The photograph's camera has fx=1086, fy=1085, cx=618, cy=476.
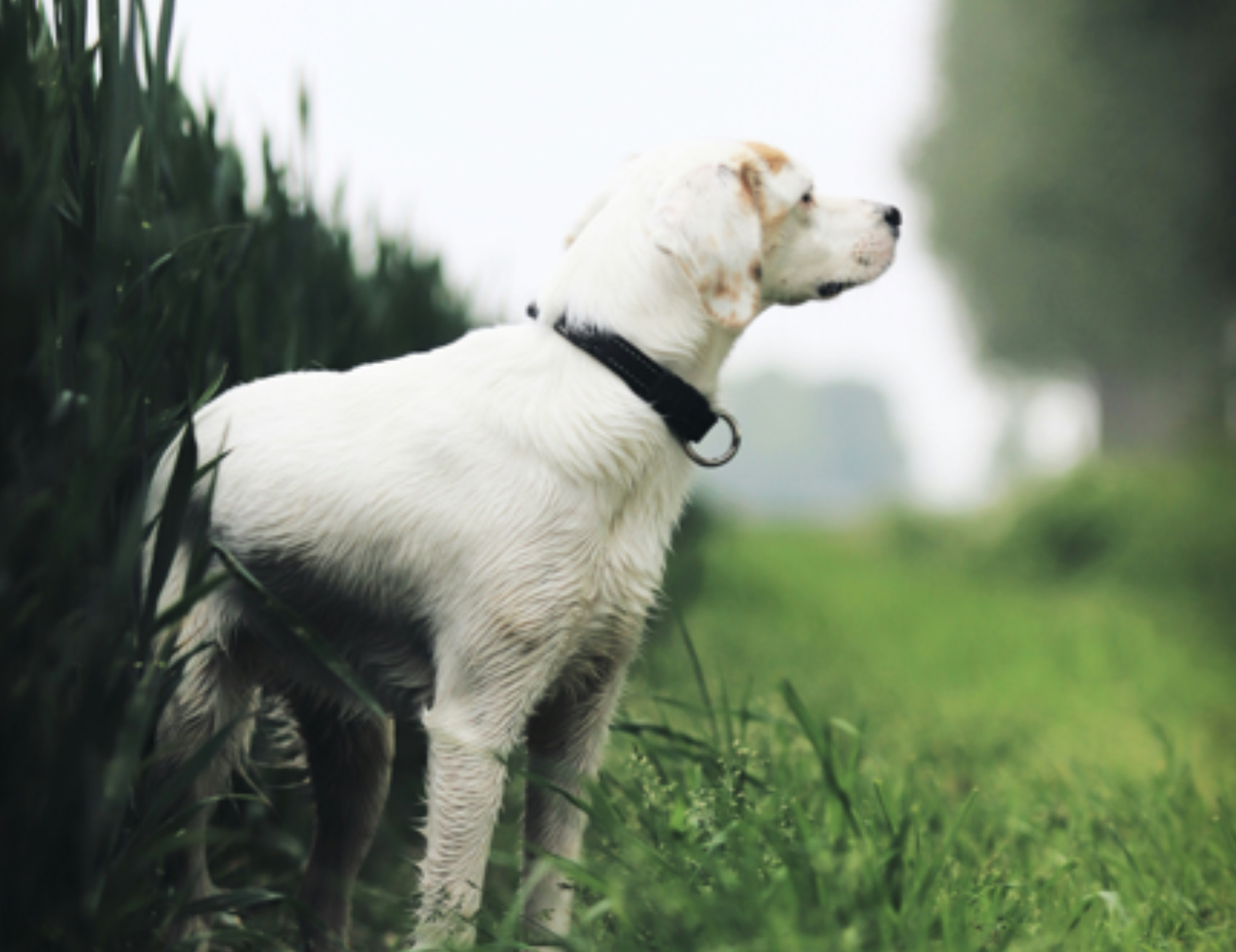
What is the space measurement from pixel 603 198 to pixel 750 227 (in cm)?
40

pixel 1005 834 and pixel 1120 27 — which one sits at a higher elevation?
pixel 1120 27

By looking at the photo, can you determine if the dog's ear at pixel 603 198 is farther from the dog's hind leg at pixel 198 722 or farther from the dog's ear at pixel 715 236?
the dog's hind leg at pixel 198 722

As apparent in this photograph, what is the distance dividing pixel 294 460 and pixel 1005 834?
226cm

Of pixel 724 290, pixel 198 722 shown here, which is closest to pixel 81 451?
pixel 198 722

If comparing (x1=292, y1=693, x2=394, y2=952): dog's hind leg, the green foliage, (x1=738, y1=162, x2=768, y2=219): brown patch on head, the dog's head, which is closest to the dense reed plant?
(x1=292, y1=693, x2=394, y2=952): dog's hind leg

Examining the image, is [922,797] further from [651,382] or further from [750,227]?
[750,227]

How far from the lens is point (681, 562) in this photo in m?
6.42

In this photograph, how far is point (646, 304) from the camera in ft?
6.54

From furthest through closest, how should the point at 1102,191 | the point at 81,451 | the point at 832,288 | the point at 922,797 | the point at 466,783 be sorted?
the point at 1102,191
the point at 922,797
the point at 832,288
the point at 466,783
the point at 81,451

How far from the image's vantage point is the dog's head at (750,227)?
194 cm

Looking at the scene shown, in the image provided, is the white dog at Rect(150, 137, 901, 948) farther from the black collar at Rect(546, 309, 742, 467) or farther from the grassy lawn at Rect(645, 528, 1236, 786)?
the grassy lawn at Rect(645, 528, 1236, 786)

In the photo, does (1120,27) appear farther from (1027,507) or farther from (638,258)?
(638,258)

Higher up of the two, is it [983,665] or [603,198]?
[603,198]

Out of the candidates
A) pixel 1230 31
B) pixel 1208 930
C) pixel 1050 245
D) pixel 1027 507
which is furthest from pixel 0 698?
pixel 1050 245
